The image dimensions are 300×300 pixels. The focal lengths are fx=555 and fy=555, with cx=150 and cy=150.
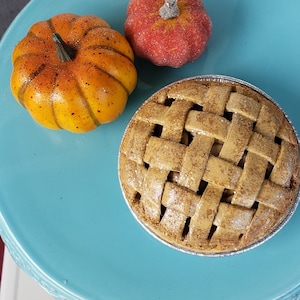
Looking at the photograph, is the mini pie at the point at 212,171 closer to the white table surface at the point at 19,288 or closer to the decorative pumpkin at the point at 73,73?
the decorative pumpkin at the point at 73,73

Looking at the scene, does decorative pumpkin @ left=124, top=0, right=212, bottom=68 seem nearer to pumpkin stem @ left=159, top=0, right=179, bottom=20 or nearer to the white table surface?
pumpkin stem @ left=159, top=0, right=179, bottom=20

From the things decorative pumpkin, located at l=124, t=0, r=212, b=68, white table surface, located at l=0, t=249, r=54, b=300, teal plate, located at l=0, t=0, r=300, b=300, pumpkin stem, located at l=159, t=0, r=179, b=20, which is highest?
pumpkin stem, located at l=159, t=0, r=179, b=20

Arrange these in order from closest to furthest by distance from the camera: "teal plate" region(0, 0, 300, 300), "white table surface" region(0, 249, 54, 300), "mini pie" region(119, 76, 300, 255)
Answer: "mini pie" region(119, 76, 300, 255), "teal plate" region(0, 0, 300, 300), "white table surface" region(0, 249, 54, 300)

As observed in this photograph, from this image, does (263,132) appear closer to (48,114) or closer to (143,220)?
(143,220)

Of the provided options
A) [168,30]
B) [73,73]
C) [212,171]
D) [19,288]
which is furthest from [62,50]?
[19,288]

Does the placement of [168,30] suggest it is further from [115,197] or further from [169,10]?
[115,197]

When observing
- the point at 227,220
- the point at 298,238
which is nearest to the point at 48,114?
the point at 227,220

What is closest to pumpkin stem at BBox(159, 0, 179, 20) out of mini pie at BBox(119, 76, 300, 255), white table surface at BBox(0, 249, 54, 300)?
mini pie at BBox(119, 76, 300, 255)
